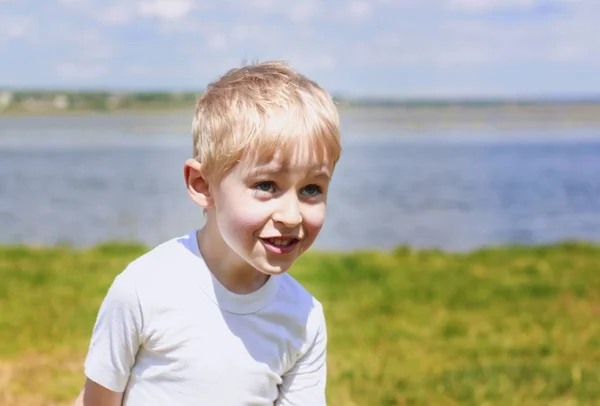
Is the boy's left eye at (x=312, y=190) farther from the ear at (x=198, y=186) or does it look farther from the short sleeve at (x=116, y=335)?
the short sleeve at (x=116, y=335)

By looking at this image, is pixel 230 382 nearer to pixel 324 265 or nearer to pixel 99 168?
pixel 324 265

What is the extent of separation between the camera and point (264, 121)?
2.23m

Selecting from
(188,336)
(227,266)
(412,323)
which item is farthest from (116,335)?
→ (412,323)

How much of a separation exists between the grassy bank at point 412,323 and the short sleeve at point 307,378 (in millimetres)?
1680

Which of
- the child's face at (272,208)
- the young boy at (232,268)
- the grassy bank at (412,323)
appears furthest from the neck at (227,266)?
the grassy bank at (412,323)

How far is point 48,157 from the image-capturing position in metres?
32.2

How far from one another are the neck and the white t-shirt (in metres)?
0.03

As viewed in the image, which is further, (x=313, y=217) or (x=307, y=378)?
(x=307, y=378)

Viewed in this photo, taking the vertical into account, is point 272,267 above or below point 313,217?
below

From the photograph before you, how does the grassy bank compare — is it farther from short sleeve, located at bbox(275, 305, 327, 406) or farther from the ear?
the ear

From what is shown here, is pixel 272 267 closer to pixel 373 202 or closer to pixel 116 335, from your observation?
pixel 116 335

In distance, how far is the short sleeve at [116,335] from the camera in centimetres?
229

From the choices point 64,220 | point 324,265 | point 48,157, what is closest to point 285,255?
point 324,265

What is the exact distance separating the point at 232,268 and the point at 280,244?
214 millimetres
